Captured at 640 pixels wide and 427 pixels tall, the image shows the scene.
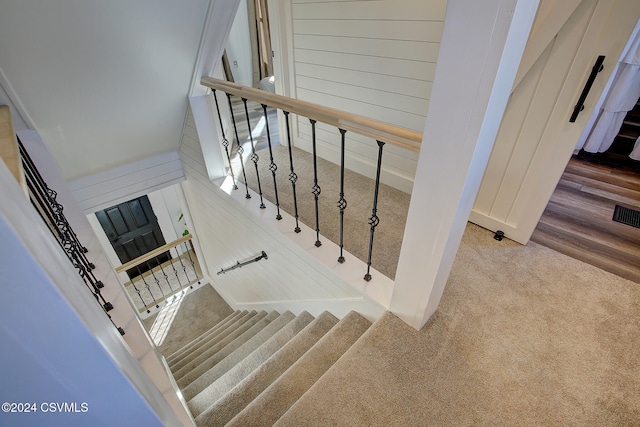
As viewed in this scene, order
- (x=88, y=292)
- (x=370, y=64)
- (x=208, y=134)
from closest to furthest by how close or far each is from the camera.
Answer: (x=88, y=292) < (x=370, y=64) < (x=208, y=134)

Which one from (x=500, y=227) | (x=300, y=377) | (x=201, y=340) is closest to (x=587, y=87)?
(x=500, y=227)

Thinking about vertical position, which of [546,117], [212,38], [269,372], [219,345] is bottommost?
[219,345]

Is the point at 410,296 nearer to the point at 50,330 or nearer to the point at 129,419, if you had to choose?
the point at 129,419

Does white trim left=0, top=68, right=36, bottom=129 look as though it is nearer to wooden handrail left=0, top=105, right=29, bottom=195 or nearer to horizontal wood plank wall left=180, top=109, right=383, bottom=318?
wooden handrail left=0, top=105, right=29, bottom=195

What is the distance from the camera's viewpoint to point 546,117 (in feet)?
5.45

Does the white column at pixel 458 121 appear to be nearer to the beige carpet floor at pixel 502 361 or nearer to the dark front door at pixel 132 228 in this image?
the beige carpet floor at pixel 502 361

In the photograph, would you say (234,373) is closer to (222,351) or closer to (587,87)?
(222,351)

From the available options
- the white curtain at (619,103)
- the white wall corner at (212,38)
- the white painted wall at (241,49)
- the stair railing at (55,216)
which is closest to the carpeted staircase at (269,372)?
the stair railing at (55,216)

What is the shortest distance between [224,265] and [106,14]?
9.37 feet

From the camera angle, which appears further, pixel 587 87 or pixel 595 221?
pixel 595 221

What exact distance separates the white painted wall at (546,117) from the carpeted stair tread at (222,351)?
2.07m

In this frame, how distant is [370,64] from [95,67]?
6.04 ft

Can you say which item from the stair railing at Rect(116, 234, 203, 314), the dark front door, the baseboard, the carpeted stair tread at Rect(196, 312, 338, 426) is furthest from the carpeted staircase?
the dark front door

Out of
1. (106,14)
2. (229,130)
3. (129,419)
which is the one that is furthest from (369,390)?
(229,130)
